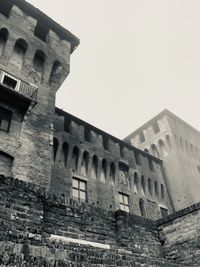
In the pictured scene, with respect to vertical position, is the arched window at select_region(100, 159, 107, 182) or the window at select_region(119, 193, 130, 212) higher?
the arched window at select_region(100, 159, 107, 182)

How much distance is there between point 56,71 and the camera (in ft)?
48.7

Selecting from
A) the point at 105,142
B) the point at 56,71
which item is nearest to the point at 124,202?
the point at 105,142

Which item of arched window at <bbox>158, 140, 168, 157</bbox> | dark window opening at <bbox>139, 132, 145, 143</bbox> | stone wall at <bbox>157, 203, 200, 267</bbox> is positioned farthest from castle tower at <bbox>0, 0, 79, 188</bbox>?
dark window opening at <bbox>139, 132, 145, 143</bbox>

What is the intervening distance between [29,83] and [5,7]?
5398 mm

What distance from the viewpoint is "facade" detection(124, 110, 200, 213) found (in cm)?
2081

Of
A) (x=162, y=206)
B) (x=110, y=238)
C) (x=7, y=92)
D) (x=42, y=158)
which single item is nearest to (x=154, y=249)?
(x=110, y=238)

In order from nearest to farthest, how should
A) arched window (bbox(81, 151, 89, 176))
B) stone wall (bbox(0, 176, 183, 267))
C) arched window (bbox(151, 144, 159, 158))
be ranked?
stone wall (bbox(0, 176, 183, 267)) → arched window (bbox(81, 151, 89, 176)) → arched window (bbox(151, 144, 159, 158))

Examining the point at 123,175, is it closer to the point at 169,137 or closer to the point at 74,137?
the point at 74,137

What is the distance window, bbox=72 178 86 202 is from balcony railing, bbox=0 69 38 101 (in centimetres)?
579

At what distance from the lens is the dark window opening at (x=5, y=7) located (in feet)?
47.7

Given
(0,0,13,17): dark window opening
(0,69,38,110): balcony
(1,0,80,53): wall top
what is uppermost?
(1,0,80,53): wall top

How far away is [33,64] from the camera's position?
1412 cm

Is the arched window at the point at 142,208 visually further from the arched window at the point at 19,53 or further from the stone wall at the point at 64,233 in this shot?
the arched window at the point at 19,53

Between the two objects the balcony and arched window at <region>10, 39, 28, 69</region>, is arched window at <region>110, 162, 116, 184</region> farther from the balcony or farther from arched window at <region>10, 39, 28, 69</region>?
arched window at <region>10, 39, 28, 69</region>
